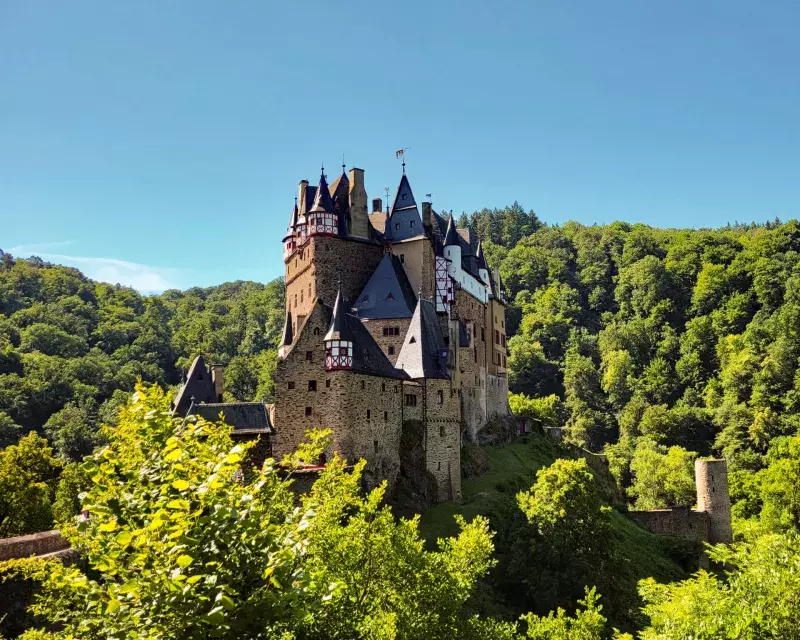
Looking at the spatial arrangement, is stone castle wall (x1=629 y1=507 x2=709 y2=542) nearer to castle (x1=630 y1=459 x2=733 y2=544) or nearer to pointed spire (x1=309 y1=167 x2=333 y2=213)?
castle (x1=630 y1=459 x2=733 y2=544)

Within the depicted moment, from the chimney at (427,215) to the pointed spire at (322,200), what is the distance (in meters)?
7.67

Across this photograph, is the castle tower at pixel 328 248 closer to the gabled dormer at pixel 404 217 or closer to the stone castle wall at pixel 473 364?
the gabled dormer at pixel 404 217

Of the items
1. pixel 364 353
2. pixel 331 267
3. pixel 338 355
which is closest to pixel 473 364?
pixel 331 267

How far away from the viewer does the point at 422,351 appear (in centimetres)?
4634

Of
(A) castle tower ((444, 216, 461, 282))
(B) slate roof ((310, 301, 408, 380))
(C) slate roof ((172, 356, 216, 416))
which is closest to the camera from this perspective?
(B) slate roof ((310, 301, 408, 380))

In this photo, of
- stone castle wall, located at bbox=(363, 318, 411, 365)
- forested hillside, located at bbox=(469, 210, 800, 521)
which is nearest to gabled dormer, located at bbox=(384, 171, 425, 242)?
stone castle wall, located at bbox=(363, 318, 411, 365)

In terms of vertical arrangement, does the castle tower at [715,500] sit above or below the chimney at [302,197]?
below

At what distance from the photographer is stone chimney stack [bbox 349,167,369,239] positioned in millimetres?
55625

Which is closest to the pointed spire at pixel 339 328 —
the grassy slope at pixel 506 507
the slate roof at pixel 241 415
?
the slate roof at pixel 241 415

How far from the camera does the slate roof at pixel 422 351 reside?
46.0 metres

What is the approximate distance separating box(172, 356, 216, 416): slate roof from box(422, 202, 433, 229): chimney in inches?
793

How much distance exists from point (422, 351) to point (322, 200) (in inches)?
571

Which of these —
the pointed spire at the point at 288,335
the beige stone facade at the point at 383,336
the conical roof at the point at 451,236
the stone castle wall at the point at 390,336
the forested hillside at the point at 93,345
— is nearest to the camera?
the beige stone facade at the point at 383,336

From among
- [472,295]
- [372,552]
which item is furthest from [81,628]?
[472,295]
